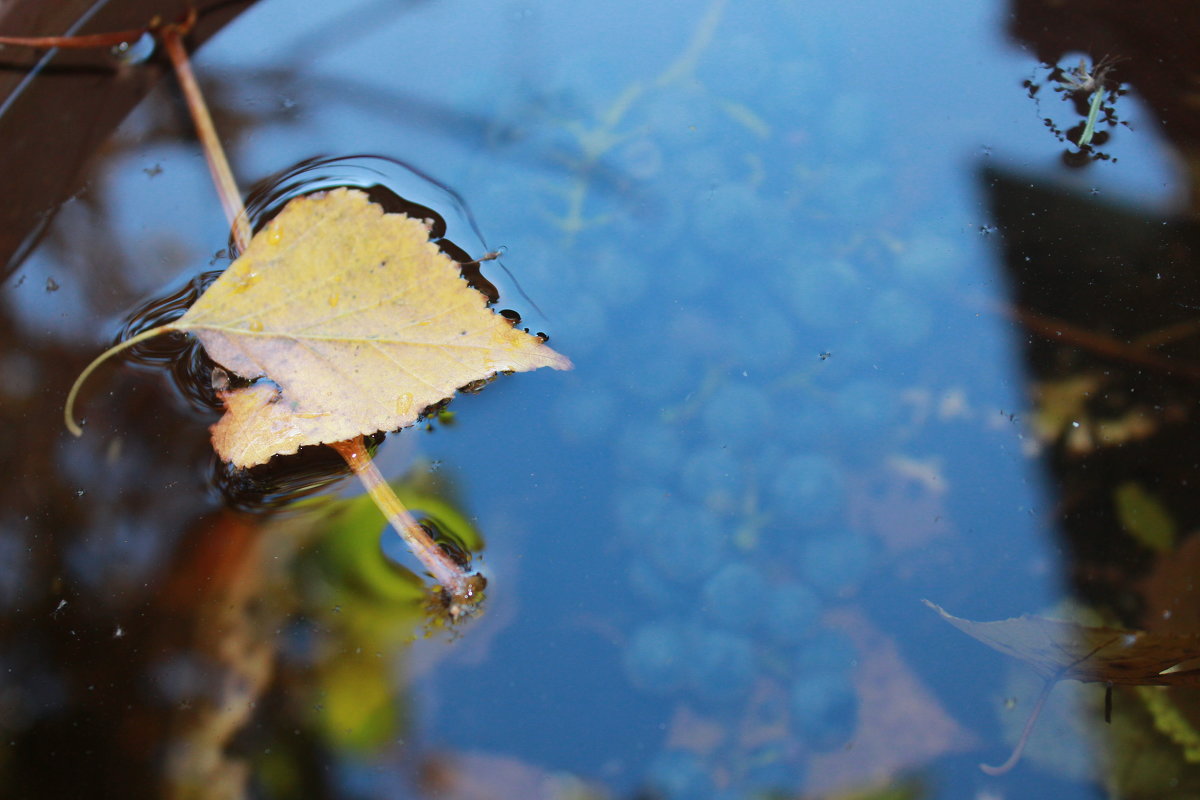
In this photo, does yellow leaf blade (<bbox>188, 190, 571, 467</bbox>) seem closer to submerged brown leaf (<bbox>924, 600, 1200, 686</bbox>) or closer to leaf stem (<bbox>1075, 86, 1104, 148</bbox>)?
submerged brown leaf (<bbox>924, 600, 1200, 686</bbox>)

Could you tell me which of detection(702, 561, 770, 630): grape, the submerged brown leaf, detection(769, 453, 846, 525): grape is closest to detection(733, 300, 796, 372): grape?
detection(769, 453, 846, 525): grape

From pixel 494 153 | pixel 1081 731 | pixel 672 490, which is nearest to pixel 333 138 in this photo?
pixel 494 153

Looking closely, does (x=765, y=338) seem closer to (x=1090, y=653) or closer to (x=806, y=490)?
(x=806, y=490)

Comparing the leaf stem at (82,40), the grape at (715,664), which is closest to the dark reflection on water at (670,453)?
the grape at (715,664)

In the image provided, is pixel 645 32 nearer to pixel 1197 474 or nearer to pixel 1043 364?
pixel 1043 364

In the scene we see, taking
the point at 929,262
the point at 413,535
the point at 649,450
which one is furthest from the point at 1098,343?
the point at 413,535

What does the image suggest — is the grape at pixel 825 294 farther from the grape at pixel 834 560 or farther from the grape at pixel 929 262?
the grape at pixel 834 560
